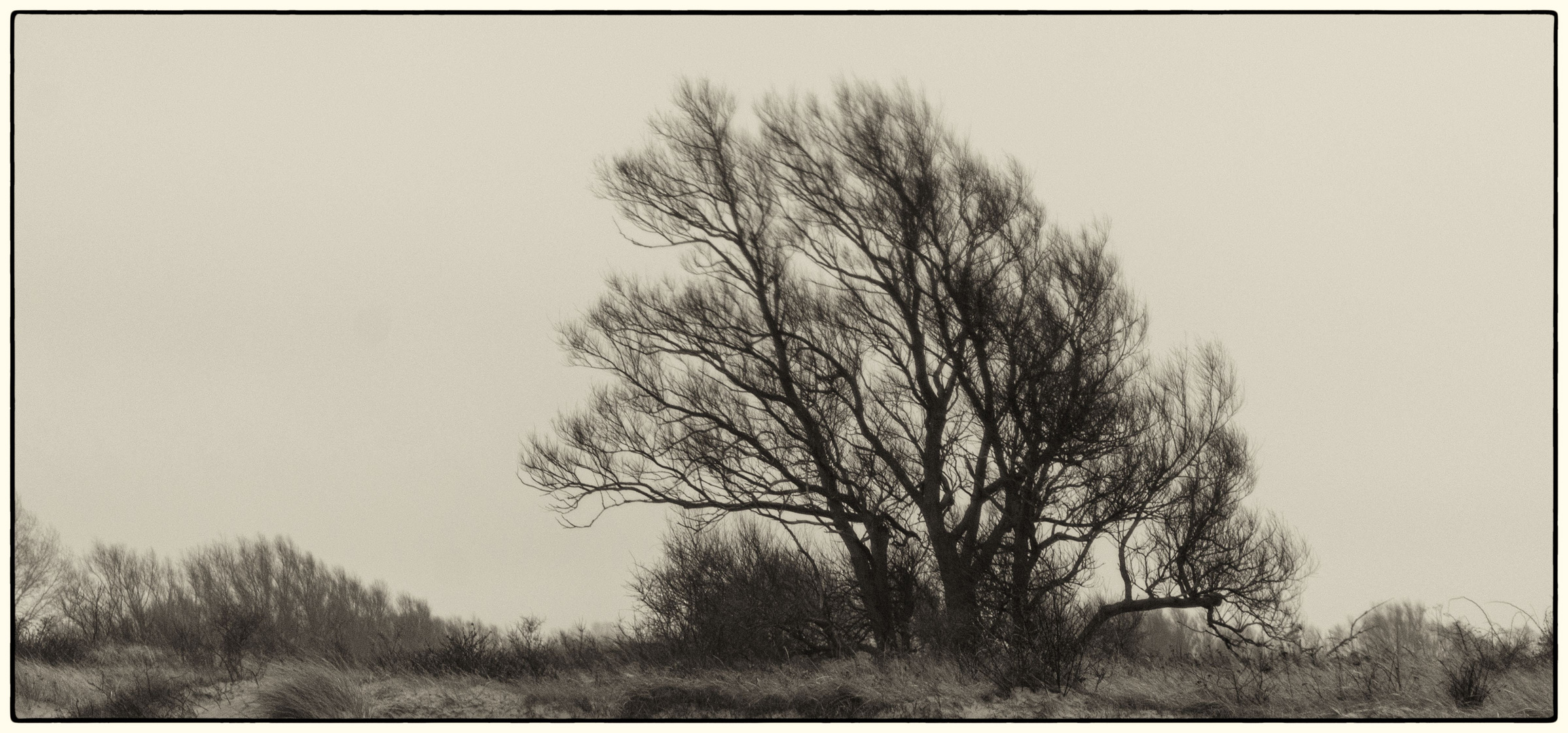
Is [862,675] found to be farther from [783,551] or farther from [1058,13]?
[1058,13]

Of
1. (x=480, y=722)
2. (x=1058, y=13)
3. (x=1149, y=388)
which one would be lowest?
(x=480, y=722)

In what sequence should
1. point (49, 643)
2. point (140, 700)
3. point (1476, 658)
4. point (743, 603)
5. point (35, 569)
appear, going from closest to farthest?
point (1476, 658) < point (140, 700) < point (743, 603) < point (49, 643) < point (35, 569)

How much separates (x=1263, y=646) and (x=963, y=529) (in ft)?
11.1

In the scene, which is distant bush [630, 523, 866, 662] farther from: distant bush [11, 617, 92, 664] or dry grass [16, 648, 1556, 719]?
distant bush [11, 617, 92, 664]

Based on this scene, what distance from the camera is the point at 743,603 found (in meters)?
12.3

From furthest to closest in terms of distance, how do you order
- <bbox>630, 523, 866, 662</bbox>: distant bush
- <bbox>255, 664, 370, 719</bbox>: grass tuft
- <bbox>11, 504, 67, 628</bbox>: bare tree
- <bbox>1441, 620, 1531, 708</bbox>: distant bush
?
<bbox>11, 504, 67, 628</bbox>: bare tree < <bbox>630, 523, 866, 662</bbox>: distant bush < <bbox>255, 664, 370, 719</bbox>: grass tuft < <bbox>1441, 620, 1531, 708</bbox>: distant bush

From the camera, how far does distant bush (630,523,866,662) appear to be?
1216 centimetres

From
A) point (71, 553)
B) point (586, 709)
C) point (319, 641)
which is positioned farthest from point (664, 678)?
point (71, 553)

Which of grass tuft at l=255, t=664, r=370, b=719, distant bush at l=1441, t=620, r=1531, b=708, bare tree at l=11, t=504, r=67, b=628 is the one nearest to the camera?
distant bush at l=1441, t=620, r=1531, b=708

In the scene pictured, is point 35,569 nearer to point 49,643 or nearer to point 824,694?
point 49,643

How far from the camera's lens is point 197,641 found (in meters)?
13.2

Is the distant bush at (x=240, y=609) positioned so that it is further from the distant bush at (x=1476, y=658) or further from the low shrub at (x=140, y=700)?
the distant bush at (x=1476, y=658)

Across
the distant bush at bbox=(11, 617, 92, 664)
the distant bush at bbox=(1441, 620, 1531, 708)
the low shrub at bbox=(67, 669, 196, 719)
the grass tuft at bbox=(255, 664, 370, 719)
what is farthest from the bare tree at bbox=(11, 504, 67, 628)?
the distant bush at bbox=(1441, 620, 1531, 708)

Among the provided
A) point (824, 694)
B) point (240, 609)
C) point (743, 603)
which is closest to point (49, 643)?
point (240, 609)
